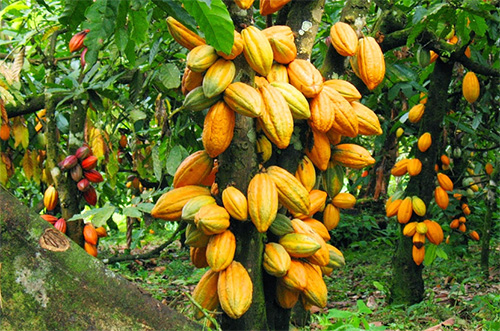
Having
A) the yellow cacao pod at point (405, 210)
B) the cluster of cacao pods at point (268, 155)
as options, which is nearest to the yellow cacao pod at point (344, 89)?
the cluster of cacao pods at point (268, 155)

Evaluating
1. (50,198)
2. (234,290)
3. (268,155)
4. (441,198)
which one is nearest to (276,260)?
(234,290)

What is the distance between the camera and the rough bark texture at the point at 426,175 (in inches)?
127

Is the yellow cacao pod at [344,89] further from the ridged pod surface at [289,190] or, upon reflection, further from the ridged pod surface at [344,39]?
the ridged pod surface at [289,190]

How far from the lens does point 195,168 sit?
152 cm

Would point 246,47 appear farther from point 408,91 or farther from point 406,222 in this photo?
point 406,222

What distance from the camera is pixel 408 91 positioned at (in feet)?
9.26

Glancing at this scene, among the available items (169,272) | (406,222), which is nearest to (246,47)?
(406,222)

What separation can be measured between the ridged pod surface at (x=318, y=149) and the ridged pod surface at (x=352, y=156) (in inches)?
2.7

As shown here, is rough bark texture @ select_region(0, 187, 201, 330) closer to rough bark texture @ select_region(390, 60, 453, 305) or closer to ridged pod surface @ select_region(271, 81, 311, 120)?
ridged pod surface @ select_region(271, 81, 311, 120)

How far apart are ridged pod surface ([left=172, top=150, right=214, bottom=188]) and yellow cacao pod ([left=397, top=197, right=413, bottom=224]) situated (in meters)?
1.97

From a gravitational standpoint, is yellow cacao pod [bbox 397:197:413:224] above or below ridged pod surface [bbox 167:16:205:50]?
below

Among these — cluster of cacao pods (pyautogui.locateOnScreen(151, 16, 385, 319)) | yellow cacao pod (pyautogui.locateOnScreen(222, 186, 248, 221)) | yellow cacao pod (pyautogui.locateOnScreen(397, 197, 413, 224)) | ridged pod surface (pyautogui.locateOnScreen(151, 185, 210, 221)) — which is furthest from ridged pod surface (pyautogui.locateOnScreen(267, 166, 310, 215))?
yellow cacao pod (pyautogui.locateOnScreen(397, 197, 413, 224))

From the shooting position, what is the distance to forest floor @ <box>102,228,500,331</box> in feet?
7.75

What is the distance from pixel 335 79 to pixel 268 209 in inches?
21.7
